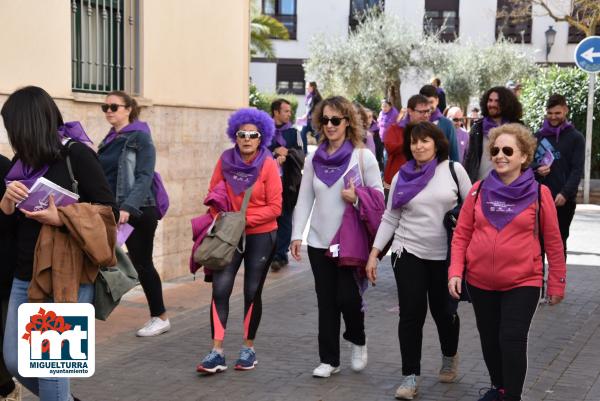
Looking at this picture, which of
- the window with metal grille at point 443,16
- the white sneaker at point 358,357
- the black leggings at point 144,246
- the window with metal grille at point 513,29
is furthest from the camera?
the window with metal grille at point 443,16

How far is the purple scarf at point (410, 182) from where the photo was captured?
18.7 ft

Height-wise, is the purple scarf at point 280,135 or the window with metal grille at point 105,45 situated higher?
the window with metal grille at point 105,45

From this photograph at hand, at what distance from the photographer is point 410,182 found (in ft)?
18.8

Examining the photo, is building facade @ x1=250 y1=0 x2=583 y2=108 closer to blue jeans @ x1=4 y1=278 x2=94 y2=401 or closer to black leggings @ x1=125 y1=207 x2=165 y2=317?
black leggings @ x1=125 y1=207 x2=165 y2=317

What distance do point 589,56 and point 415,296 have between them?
39.9ft

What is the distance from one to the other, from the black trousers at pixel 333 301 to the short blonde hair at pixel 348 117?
2.53 ft

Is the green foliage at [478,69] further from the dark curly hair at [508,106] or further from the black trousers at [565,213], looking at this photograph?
the dark curly hair at [508,106]

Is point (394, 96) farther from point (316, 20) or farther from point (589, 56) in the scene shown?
point (316, 20)

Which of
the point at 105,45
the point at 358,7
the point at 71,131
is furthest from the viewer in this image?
the point at 358,7

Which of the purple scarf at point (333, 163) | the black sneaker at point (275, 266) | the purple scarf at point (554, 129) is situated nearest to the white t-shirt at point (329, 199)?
the purple scarf at point (333, 163)

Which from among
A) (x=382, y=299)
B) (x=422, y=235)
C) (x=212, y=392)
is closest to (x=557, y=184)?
(x=382, y=299)

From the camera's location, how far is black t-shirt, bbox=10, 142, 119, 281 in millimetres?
4219

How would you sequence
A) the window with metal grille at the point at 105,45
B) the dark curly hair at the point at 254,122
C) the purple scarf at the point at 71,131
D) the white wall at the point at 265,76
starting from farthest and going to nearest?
the white wall at the point at 265,76 → the window with metal grille at the point at 105,45 → the dark curly hair at the point at 254,122 → the purple scarf at the point at 71,131

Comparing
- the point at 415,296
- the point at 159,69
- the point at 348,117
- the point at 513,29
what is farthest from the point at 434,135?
the point at 513,29
